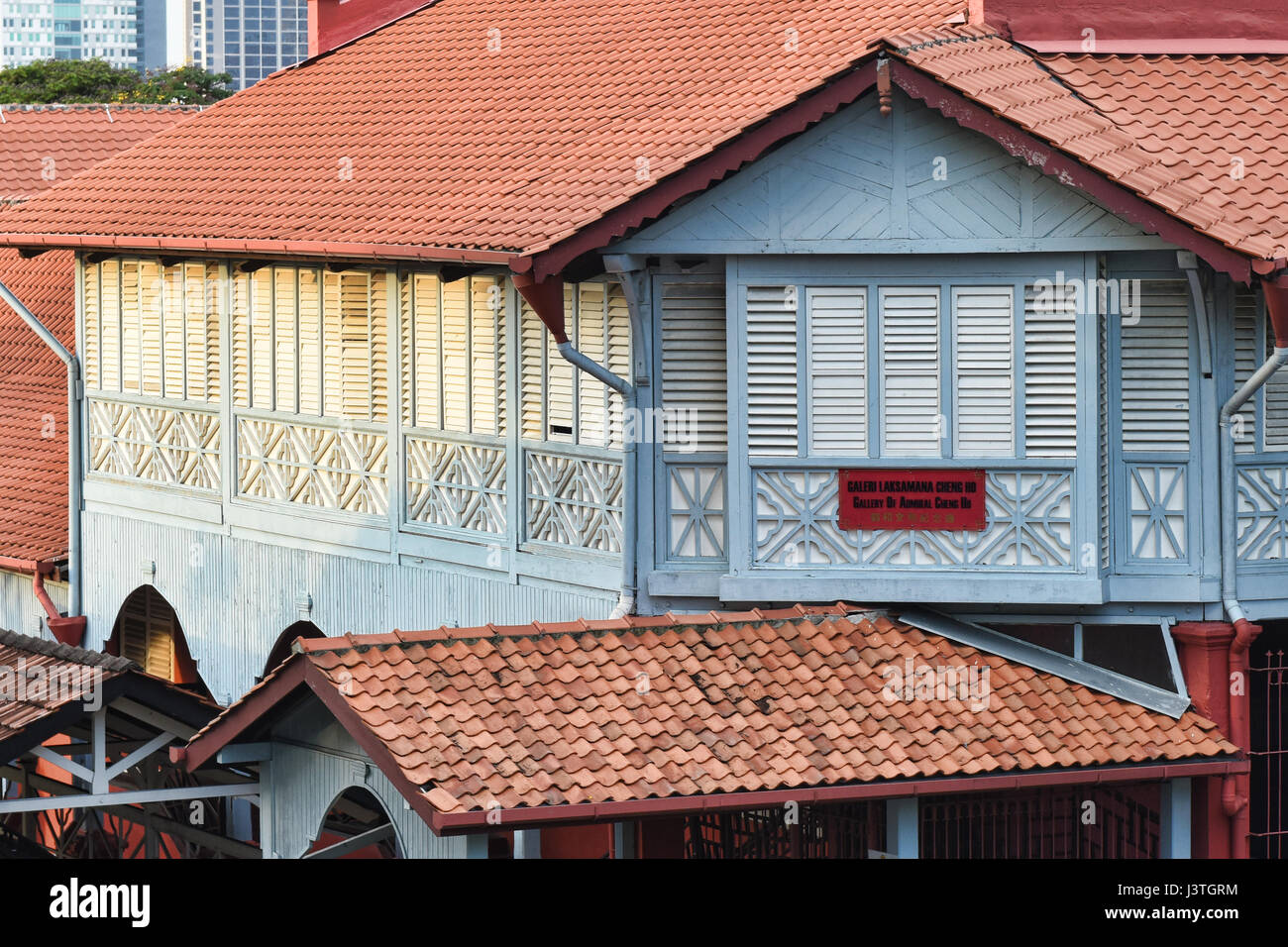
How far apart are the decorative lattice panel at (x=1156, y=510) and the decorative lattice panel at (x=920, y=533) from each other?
0.54 meters

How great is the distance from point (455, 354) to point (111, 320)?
5327mm

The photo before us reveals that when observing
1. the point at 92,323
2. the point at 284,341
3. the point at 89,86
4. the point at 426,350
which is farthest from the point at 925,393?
the point at 89,86

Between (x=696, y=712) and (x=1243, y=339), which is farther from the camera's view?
(x=1243, y=339)

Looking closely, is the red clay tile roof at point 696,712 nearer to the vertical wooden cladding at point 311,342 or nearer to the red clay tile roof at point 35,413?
the vertical wooden cladding at point 311,342

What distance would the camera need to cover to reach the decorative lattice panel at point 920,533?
1477cm

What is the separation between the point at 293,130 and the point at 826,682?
8.54m

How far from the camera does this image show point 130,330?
2073 centimetres

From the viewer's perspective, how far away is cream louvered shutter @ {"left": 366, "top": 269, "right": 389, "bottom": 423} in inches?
701

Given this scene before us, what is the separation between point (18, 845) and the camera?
17.0 m

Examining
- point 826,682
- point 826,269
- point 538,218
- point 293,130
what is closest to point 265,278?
point 293,130

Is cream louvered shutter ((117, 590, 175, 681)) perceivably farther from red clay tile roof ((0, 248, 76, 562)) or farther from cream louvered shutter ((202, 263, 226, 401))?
cream louvered shutter ((202, 263, 226, 401))

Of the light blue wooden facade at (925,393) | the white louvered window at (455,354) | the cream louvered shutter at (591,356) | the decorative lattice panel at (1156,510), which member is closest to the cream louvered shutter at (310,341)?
the white louvered window at (455,354)

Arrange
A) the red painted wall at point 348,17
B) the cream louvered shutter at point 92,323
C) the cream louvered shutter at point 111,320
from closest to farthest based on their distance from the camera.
→ the cream louvered shutter at point 111,320 → the cream louvered shutter at point 92,323 → the red painted wall at point 348,17

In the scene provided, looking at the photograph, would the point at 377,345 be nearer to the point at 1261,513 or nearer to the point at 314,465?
the point at 314,465
